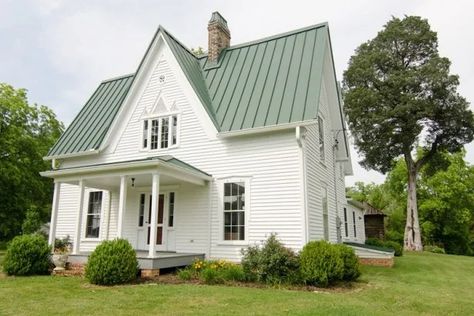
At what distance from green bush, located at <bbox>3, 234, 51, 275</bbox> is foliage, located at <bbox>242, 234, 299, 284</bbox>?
20.9ft

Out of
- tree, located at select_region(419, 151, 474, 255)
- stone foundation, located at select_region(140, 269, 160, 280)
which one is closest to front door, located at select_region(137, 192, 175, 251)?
stone foundation, located at select_region(140, 269, 160, 280)

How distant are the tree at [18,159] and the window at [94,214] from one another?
489 inches

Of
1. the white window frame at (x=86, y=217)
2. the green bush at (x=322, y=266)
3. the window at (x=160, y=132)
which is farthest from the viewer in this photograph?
the white window frame at (x=86, y=217)

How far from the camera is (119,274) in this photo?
927 centimetres

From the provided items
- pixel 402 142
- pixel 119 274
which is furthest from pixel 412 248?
pixel 119 274

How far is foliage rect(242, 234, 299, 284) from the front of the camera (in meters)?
9.66

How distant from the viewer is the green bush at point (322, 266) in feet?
30.2

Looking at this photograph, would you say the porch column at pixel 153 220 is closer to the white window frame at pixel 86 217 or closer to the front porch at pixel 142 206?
the front porch at pixel 142 206

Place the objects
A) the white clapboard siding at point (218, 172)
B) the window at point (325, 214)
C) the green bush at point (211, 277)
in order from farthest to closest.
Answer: the window at point (325, 214) → the white clapboard siding at point (218, 172) → the green bush at point (211, 277)

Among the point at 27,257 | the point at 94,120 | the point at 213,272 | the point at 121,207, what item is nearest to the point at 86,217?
the point at 27,257

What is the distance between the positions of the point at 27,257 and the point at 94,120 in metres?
6.86

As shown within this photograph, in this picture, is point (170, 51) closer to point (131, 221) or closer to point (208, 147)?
point (208, 147)

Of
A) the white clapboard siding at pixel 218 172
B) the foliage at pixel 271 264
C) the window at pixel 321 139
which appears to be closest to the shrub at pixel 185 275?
the foliage at pixel 271 264

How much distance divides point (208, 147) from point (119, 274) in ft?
16.9
